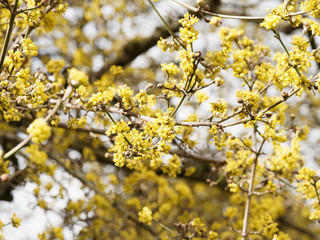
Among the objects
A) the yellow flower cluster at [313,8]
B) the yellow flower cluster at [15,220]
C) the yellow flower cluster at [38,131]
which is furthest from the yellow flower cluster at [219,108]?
the yellow flower cluster at [15,220]

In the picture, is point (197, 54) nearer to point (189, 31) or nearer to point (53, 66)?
point (189, 31)

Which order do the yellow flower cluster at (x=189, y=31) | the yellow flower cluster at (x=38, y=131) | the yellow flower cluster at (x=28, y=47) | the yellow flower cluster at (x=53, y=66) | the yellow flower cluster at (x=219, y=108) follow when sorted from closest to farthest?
the yellow flower cluster at (x=38, y=131), the yellow flower cluster at (x=189, y=31), the yellow flower cluster at (x=219, y=108), the yellow flower cluster at (x=28, y=47), the yellow flower cluster at (x=53, y=66)

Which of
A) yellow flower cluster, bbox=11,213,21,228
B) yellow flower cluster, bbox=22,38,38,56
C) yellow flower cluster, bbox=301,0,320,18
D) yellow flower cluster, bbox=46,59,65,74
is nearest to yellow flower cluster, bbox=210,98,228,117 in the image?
yellow flower cluster, bbox=301,0,320,18

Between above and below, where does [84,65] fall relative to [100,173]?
above

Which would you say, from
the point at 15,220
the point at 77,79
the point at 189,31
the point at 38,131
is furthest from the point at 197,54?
the point at 15,220

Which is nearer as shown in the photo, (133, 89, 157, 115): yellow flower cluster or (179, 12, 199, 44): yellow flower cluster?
(179, 12, 199, 44): yellow flower cluster

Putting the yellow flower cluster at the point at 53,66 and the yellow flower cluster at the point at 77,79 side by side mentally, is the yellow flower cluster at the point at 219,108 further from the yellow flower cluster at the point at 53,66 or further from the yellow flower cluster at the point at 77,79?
the yellow flower cluster at the point at 53,66

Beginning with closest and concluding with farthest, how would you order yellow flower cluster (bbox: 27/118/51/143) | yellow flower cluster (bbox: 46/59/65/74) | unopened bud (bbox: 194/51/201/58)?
yellow flower cluster (bbox: 27/118/51/143)
unopened bud (bbox: 194/51/201/58)
yellow flower cluster (bbox: 46/59/65/74)

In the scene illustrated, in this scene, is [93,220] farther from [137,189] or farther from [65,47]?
[65,47]

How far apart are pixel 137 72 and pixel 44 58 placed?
170cm

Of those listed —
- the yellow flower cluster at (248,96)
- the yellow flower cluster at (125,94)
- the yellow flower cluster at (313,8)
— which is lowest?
the yellow flower cluster at (125,94)

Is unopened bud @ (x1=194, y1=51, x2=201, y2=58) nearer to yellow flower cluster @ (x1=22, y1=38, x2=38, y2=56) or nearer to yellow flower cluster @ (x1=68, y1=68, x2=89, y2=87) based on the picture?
yellow flower cluster @ (x1=68, y1=68, x2=89, y2=87)

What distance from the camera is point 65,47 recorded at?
6.20 meters

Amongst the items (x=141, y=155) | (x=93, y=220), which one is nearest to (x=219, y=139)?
(x=141, y=155)
